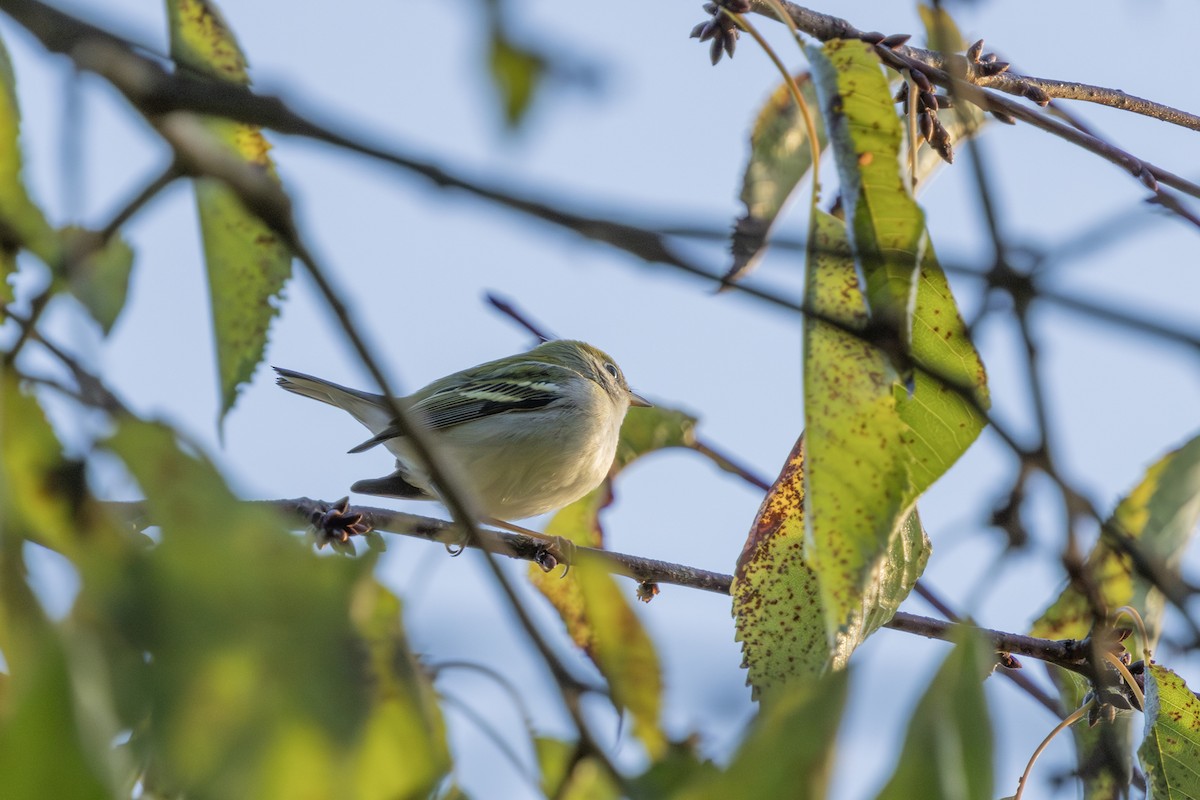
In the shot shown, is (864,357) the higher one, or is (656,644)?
(864,357)

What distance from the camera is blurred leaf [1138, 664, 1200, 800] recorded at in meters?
2.20

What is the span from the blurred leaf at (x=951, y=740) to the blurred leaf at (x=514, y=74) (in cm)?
62

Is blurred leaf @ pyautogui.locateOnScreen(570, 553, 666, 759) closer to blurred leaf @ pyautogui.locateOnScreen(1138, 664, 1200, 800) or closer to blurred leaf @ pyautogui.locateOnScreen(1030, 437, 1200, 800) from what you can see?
blurred leaf @ pyautogui.locateOnScreen(1030, 437, 1200, 800)

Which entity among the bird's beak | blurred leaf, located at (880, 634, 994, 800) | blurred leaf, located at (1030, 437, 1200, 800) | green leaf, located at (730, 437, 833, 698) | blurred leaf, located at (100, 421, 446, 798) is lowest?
blurred leaf, located at (100, 421, 446, 798)

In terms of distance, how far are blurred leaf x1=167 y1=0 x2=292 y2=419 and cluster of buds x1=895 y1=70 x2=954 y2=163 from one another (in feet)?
3.86

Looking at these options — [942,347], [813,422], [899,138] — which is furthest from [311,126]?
[942,347]

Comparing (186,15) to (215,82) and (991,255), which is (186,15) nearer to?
(215,82)

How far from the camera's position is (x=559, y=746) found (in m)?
1.61

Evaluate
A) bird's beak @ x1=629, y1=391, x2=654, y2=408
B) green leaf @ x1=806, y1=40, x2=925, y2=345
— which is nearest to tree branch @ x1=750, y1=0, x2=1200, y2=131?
green leaf @ x1=806, y1=40, x2=925, y2=345

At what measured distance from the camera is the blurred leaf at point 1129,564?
2.30 metres

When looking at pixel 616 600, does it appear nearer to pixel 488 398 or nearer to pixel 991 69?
pixel 991 69

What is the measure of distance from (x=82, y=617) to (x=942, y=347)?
4.11 feet

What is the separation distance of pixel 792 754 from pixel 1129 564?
147cm

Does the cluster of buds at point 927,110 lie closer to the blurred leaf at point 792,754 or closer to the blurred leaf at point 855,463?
the blurred leaf at point 855,463
